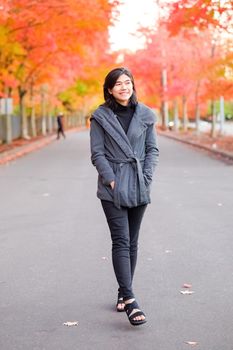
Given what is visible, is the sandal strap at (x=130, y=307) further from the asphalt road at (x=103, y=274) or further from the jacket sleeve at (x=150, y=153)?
the jacket sleeve at (x=150, y=153)

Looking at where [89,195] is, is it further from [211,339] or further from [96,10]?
[96,10]

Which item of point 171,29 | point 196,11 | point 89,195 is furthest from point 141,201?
point 171,29

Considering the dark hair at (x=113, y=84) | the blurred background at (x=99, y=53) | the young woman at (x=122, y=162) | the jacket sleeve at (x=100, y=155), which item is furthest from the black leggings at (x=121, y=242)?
the blurred background at (x=99, y=53)

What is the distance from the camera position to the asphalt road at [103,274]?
477 cm

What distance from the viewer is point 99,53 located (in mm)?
54125

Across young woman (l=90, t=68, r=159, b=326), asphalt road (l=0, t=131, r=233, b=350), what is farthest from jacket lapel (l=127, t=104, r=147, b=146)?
asphalt road (l=0, t=131, r=233, b=350)

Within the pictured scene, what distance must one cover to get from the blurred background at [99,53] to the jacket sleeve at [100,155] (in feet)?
49.0

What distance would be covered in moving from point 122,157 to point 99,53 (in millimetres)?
49850

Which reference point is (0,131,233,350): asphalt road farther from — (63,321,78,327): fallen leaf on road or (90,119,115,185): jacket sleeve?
(90,119,115,185): jacket sleeve

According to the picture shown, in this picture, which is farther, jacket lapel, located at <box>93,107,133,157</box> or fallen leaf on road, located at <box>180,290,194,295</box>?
fallen leaf on road, located at <box>180,290,194,295</box>

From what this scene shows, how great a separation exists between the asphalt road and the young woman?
0.37 metres

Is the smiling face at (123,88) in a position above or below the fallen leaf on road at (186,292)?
above

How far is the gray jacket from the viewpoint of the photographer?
5020 mm

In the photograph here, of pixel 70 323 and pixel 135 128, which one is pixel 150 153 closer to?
pixel 135 128
